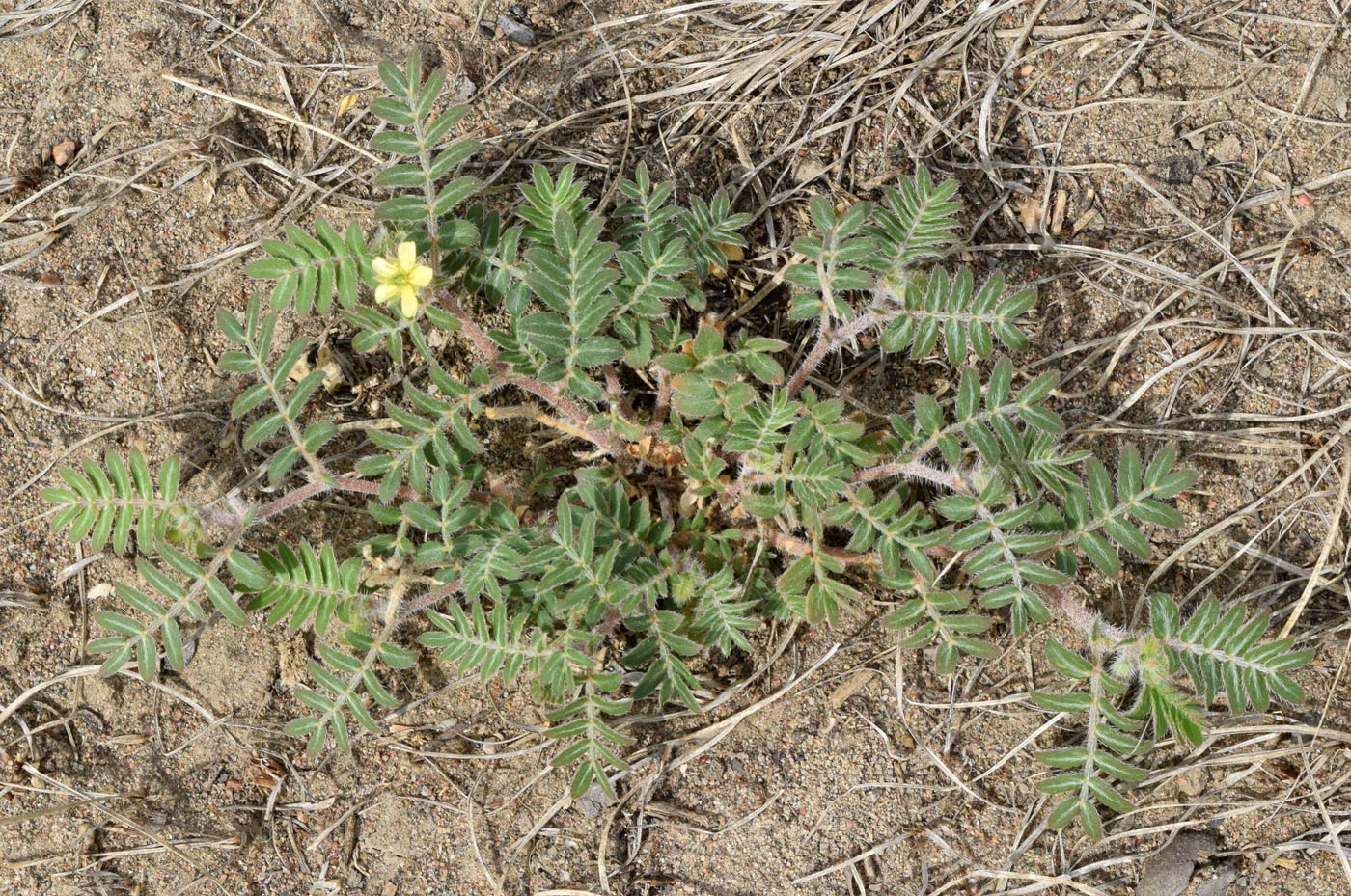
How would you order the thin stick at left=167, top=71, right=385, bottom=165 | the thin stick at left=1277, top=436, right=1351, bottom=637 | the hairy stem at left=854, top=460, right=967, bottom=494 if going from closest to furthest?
the hairy stem at left=854, top=460, right=967, bottom=494
the thin stick at left=1277, top=436, right=1351, bottom=637
the thin stick at left=167, top=71, right=385, bottom=165

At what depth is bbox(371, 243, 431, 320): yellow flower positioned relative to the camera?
271cm

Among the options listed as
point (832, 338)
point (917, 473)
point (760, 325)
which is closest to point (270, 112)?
point (760, 325)

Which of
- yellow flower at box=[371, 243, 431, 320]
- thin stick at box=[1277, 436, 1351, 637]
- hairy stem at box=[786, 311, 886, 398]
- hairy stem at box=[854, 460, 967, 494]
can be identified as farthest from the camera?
thin stick at box=[1277, 436, 1351, 637]

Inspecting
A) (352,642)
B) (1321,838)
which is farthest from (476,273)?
(1321,838)

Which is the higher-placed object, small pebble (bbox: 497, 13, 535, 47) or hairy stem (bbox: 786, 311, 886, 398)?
small pebble (bbox: 497, 13, 535, 47)

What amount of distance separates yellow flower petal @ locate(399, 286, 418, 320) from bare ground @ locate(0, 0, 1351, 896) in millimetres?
902

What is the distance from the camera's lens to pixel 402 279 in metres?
2.73

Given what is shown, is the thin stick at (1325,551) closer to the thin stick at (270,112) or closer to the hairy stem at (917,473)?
the hairy stem at (917,473)

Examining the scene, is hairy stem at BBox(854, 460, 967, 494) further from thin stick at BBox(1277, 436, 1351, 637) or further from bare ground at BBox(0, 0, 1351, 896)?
thin stick at BBox(1277, 436, 1351, 637)

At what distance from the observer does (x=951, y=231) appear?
356cm

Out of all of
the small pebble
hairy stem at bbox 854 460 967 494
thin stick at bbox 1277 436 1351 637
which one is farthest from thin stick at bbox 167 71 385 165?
thin stick at bbox 1277 436 1351 637

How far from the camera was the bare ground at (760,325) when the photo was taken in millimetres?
3305

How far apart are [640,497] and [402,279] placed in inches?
38.6

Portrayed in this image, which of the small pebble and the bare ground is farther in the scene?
the small pebble
